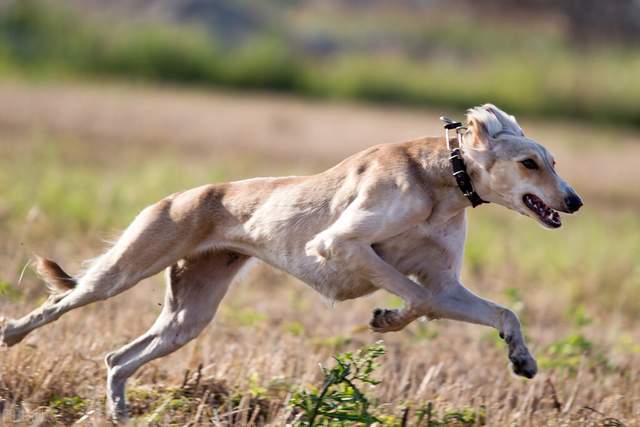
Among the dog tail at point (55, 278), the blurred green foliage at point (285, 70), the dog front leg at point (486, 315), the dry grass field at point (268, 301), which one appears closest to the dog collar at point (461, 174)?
the dog front leg at point (486, 315)

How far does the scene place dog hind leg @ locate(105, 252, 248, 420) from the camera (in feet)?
23.8

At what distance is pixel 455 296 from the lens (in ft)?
21.8

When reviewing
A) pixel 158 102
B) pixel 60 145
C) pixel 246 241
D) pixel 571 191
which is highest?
pixel 158 102

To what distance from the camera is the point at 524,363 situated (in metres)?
6.26

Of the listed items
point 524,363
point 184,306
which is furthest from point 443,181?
point 184,306

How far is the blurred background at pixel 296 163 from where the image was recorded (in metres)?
7.34

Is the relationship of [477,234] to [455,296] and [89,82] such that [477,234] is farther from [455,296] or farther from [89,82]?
[89,82]

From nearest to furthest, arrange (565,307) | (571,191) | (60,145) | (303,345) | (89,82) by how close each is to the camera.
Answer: (571,191) < (303,345) < (565,307) < (60,145) < (89,82)

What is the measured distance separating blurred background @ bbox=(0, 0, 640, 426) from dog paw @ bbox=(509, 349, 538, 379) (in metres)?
0.57

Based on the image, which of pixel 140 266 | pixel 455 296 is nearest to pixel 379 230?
pixel 455 296

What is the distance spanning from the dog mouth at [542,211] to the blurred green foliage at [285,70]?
66.6 ft

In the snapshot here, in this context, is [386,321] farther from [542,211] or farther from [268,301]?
[268,301]

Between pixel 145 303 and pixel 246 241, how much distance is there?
8.56ft

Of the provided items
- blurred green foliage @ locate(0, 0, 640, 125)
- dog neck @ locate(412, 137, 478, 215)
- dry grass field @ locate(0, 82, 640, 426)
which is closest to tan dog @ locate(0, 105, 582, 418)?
dog neck @ locate(412, 137, 478, 215)
